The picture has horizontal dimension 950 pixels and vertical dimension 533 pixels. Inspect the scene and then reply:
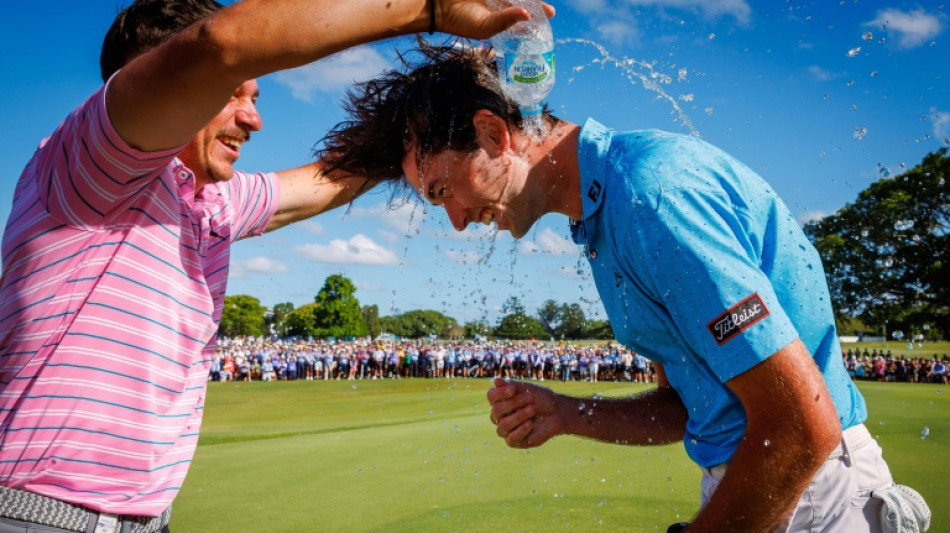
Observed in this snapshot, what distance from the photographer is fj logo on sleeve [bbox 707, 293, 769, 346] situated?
1789 mm

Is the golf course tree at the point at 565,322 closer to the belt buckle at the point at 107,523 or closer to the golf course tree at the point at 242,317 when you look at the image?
the belt buckle at the point at 107,523

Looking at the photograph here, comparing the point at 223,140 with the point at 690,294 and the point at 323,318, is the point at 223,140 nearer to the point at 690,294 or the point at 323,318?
the point at 690,294

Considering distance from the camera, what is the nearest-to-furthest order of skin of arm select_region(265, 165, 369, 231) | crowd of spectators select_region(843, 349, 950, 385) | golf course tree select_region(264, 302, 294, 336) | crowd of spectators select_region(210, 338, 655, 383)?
skin of arm select_region(265, 165, 369, 231) < crowd of spectators select_region(843, 349, 950, 385) < crowd of spectators select_region(210, 338, 655, 383) < golf course tree select_region(264, 302, 294, 336)

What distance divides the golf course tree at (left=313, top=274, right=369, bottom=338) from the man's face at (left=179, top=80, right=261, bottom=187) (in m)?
118

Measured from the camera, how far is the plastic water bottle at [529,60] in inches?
90.3

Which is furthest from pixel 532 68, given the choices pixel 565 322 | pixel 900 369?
pixel 900 369

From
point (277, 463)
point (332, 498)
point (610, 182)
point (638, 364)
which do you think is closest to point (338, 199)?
point (610, 182)

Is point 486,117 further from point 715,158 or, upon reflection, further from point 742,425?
point 742,425

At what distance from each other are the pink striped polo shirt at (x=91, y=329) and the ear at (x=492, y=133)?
1.22 metres

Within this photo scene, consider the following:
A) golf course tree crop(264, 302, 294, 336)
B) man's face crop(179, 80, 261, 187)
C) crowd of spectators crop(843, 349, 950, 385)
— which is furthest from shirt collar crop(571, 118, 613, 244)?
golf course tree crop(264, 302, 294, 336)

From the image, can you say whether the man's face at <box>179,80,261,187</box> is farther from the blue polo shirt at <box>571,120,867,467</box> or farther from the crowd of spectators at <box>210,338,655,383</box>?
the crowd of spectators at <box>210,338,655,383</box>

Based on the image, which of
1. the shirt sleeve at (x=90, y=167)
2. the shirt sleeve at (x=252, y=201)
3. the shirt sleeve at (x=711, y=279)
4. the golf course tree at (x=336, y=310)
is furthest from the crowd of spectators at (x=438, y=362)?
the golf course tree at (x=336, y=310)

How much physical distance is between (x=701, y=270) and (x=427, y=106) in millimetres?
1645

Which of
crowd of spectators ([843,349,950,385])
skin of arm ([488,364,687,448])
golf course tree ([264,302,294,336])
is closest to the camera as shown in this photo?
skin of arm ([488,364,687,448])
